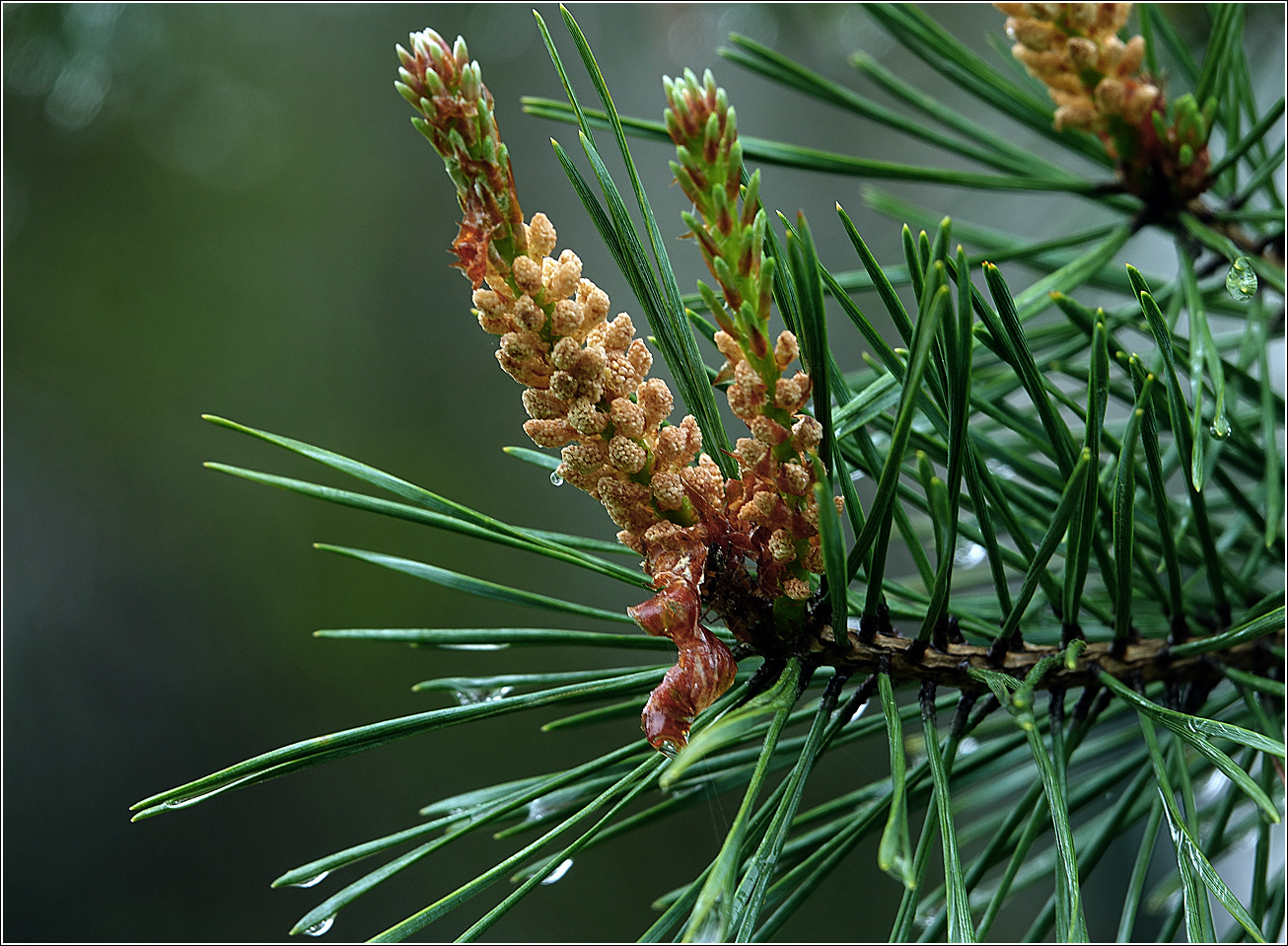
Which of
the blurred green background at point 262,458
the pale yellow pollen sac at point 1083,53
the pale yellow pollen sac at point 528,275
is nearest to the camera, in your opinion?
the pale yellow pollen sac at point 528,275

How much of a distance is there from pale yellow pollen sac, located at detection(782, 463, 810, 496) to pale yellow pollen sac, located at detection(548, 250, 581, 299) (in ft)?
0.16

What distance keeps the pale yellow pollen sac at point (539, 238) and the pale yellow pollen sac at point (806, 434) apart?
0.17 ft

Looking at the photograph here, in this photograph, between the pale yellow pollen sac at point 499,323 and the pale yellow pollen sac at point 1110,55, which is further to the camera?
the pale yellow pollen sac at point 1110,55

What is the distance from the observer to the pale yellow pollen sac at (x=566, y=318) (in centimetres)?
15

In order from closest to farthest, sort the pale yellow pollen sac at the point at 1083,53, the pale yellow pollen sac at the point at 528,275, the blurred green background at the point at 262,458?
the pale yellow pollen sac at the point at 528,275 → the pale yellow pollen sac at the point at 1083,53 → the blurred green background at the point at 262,458

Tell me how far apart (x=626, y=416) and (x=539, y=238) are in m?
0.03

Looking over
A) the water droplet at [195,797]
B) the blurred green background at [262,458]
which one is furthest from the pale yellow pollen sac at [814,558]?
the blurred green background at [262,458]

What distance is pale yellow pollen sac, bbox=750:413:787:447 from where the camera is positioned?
0.51 ft

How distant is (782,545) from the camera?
17 cm

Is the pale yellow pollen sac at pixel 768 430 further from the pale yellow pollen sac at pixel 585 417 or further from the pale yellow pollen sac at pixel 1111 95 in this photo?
the pale yellow pollen sac at pixel 1111 95

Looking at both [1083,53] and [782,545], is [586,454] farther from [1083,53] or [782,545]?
A: [1083,53]

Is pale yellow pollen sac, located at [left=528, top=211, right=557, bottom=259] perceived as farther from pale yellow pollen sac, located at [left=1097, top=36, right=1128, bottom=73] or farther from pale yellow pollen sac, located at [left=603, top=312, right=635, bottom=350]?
pale yellow pollen sac, located at [left=1097, top=36, right=1128, bottom=73]

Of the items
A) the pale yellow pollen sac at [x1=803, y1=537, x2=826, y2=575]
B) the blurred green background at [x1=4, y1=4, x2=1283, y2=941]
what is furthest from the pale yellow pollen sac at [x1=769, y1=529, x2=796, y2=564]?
the blurred green background at [x1=4, y1=4, x2=1283, y2=941]

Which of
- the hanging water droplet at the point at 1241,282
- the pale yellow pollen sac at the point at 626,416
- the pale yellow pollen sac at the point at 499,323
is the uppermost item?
the hanging water droplet at the point at 1241,282
